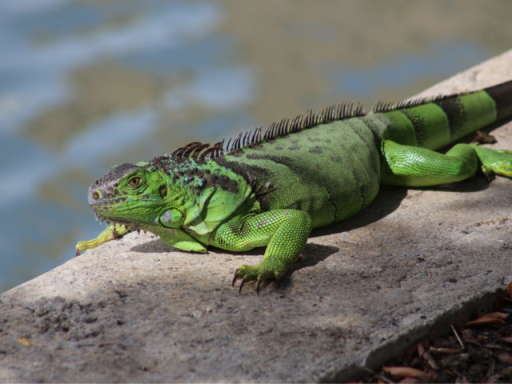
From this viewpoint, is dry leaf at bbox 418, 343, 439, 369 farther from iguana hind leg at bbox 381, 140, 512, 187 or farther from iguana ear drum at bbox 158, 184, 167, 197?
iguana hind leg at bbox 381, 140, 512, 187

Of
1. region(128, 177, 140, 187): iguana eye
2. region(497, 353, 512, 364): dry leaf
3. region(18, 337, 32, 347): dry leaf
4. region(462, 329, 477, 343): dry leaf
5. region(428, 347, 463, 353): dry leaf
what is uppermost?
region(128, 177, 140, 187): iguana eye

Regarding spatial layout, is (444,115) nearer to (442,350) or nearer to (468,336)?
(468,336)

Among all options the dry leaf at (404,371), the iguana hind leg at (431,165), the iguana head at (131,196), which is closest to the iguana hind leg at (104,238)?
the iguana head at (131,196)

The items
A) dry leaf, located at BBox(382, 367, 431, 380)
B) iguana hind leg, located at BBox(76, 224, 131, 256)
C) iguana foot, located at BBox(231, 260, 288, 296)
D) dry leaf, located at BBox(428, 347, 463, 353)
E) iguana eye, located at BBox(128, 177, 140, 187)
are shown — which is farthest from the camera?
iguana hind leg, located at BBox(76, 224, 131, 256)

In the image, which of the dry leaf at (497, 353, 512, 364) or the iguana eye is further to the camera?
the iguana eye

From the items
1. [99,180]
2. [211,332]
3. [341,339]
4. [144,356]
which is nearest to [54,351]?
[144,356]

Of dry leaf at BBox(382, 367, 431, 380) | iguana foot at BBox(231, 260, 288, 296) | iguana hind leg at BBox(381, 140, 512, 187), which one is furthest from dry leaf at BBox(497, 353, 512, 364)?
iguana hind leg at BBox(381, 140, 512, 187)
